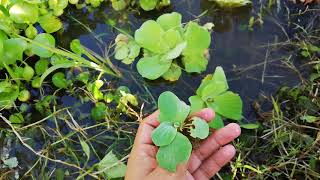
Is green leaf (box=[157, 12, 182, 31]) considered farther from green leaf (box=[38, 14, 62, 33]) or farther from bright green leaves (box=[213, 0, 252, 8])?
green leaf (box=[38, 14, 62, 33])

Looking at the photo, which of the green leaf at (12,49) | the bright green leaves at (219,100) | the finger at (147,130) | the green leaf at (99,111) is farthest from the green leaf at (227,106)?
the green leaf at (12,49)

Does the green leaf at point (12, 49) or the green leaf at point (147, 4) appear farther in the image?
the green leaf at point (147, 4)

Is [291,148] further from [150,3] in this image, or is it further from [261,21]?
[150,3]

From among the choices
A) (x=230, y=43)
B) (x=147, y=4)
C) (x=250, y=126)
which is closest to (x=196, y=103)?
(x=250, y=126)

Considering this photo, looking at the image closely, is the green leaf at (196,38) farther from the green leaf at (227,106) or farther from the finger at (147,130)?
the finger at (147,130)

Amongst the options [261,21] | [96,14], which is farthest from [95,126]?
[261,21]
